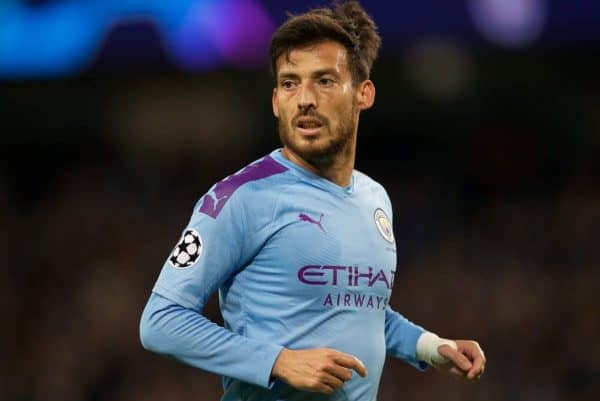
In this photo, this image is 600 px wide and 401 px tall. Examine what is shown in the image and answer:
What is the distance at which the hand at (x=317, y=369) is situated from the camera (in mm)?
3059

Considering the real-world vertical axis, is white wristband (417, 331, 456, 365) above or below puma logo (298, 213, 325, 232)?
below

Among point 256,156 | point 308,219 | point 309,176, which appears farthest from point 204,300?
point 256,156

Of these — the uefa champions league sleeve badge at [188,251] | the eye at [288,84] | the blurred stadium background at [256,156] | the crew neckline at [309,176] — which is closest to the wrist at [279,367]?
the uefa champions league sleeve badge at [188,251]

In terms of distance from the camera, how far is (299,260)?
11.0 ft

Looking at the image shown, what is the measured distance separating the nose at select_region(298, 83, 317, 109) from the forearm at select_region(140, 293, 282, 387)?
2.50ft

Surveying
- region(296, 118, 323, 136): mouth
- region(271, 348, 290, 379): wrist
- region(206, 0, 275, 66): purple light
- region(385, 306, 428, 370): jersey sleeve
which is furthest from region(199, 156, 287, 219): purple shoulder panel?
region(206, 0, 275, 66): purple light

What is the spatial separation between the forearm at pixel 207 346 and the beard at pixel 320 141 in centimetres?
68

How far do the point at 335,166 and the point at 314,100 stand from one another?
28 centimetres

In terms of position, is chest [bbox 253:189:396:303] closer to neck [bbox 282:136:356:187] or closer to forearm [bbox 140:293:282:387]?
neck [bbox 282:136:356:187]

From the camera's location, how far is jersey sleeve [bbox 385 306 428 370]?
390 centimetres

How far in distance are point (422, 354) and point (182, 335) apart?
3.39ft

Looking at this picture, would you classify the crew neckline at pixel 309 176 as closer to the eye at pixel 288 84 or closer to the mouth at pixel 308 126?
the mouth at pixel 308 126

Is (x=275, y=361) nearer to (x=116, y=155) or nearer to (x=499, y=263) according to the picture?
(x=499, y=263)

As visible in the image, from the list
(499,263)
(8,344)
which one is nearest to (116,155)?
(8,344)
